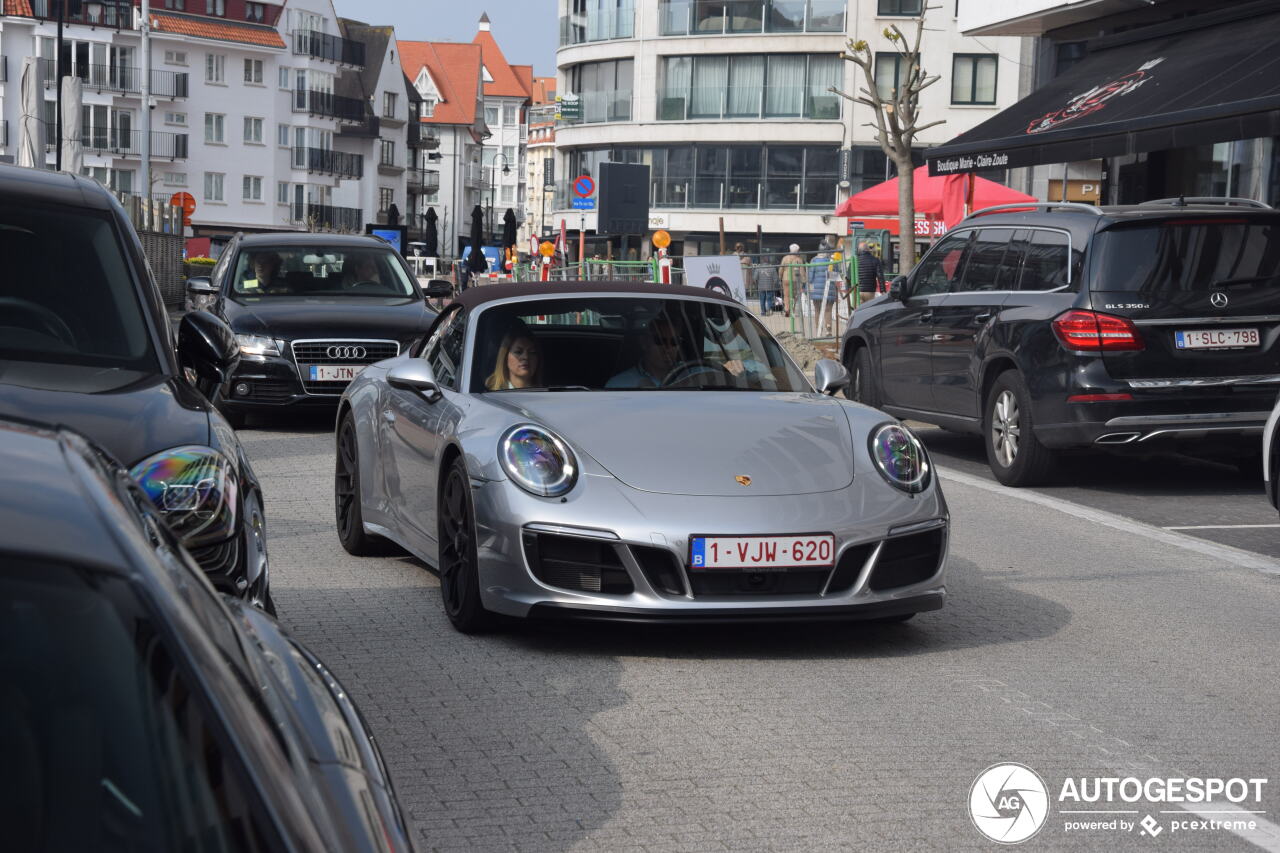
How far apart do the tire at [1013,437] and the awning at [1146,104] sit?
640cm

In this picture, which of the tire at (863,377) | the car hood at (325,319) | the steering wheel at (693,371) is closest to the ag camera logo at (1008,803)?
the steering wheel at (693,371)

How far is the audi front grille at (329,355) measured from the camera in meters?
14.7

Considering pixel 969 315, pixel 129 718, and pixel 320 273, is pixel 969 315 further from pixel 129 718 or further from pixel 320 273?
pixel 129 718

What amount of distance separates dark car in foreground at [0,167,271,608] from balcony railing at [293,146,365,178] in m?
97.5

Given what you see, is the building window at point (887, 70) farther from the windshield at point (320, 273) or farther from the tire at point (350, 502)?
the tire at point (350, 502)

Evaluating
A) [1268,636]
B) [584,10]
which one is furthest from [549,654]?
[584,10]

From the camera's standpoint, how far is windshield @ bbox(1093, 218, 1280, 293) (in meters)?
11.6

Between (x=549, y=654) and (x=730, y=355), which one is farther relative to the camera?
(x=730, y=355)

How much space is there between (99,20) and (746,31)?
131 feet

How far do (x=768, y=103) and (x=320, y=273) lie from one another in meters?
52.3

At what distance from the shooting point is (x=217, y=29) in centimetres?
9575

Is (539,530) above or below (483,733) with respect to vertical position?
above

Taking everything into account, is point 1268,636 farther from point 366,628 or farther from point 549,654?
point 366,628

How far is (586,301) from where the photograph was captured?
7598 millimetres
